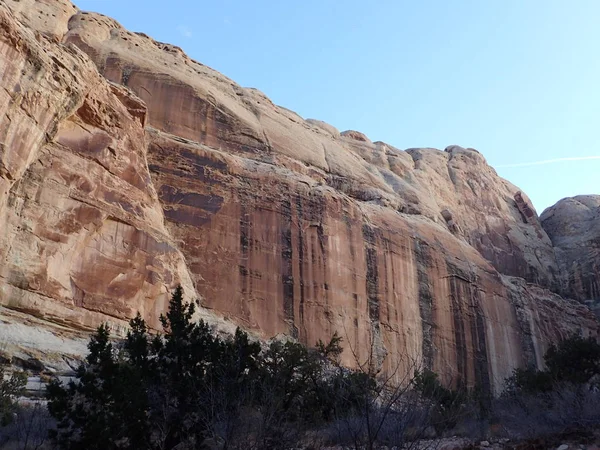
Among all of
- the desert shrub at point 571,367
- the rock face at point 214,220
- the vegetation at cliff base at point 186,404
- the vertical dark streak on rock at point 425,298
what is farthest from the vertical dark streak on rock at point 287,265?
the vegetation at cliff base at point 186,404

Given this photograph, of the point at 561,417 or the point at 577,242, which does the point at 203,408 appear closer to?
the point at 561,417

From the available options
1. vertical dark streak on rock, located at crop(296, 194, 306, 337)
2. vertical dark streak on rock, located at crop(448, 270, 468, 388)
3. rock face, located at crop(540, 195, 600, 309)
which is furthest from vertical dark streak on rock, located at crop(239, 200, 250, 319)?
rock face, located at crop(540, 195, 600, 309)

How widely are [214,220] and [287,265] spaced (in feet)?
15.1

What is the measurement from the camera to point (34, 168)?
26281mm

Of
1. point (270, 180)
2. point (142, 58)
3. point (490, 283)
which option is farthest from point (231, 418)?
point (490, 283)

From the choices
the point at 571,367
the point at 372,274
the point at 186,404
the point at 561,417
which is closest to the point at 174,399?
the point at 186,404

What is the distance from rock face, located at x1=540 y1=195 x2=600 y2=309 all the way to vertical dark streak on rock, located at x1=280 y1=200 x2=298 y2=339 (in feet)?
104

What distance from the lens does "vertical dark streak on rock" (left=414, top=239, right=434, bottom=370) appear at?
A: 3803 centimetres

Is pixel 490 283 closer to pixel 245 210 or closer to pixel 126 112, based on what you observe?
pixel 245 210

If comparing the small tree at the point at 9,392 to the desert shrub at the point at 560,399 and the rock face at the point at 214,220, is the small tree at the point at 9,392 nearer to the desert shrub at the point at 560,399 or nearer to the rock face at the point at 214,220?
the rock face at the point at 214,220

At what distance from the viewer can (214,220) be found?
3369cm

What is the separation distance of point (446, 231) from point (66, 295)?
95.0 feet

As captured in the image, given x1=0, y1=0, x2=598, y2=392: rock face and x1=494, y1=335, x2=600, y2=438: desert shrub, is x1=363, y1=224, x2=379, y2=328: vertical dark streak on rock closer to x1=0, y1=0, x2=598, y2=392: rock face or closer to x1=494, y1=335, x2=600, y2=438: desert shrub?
x1=0, y1=0, x2=598, y2=392: rock face

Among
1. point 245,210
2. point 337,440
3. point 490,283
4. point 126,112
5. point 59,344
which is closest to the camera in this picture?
point 337,440
